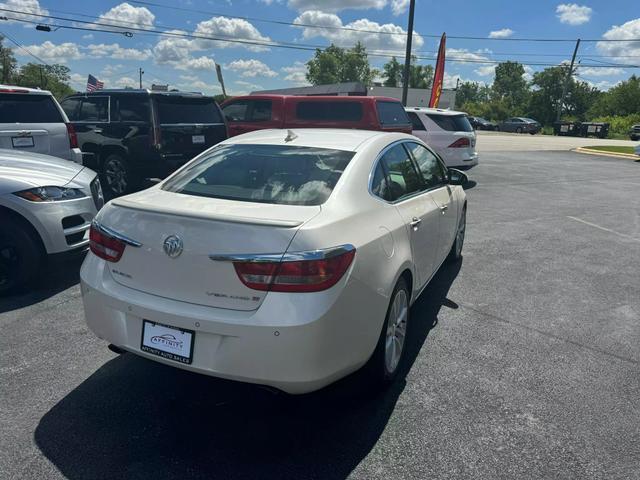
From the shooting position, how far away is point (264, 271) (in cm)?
231

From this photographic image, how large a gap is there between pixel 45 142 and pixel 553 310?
6.78m

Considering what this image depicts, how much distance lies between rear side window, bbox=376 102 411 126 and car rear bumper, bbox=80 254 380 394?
8.87m

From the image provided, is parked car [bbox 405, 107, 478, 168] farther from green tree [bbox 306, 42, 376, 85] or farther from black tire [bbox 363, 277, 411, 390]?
green tree [bbox 306, 42, 376, 85]

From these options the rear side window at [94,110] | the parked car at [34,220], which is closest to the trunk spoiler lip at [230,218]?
the parked car at [34,220]

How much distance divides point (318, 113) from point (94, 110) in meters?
4.72

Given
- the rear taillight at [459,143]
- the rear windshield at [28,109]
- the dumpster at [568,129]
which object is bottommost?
the rear taillight at [459,143]

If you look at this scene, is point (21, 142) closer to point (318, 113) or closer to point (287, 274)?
point (287, 274)

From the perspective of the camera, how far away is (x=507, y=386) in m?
3.20

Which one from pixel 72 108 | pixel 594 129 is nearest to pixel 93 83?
pixel 72 108

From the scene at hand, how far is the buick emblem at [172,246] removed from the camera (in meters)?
2.44

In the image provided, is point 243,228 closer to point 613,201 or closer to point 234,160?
point 234,160

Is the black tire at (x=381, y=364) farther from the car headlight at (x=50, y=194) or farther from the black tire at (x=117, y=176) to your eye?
the black tire at (x=117, y=176)

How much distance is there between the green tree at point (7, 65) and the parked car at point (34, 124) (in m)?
64.2

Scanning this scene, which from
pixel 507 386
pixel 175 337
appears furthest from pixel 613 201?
pixel 175 337
